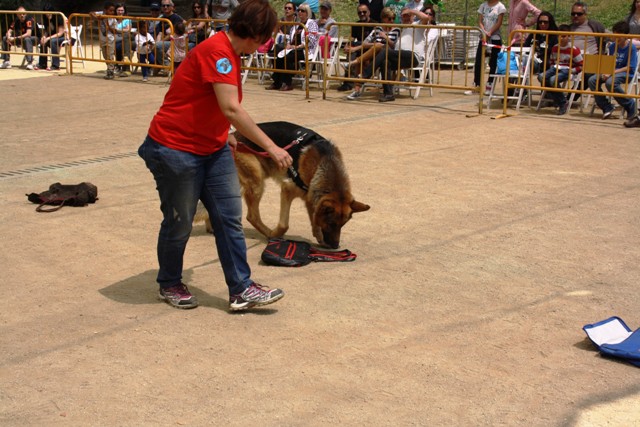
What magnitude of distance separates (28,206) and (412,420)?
4.86 metres

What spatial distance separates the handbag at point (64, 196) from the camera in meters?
7.30

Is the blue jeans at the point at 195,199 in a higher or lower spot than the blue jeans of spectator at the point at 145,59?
lower

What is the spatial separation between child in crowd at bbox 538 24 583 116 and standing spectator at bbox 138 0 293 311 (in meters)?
8.83

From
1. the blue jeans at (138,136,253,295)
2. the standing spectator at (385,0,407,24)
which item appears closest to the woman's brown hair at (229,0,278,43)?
the blue jeans at (138,136,253,295)

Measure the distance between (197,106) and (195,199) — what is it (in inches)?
21.9

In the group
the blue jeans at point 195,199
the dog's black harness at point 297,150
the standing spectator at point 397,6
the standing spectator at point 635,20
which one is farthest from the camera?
the standing spectator at point 397,6

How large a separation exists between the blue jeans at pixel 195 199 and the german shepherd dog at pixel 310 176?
1.11 meters

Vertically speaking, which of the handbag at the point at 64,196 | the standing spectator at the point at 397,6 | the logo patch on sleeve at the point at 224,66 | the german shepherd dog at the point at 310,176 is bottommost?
the handbag at the point at 64,196

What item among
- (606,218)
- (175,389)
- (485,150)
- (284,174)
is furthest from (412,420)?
(485,150)

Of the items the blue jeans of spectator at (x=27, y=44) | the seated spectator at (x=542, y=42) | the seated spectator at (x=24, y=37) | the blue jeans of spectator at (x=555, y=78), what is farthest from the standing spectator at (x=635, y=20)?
the blue jeans of spectator at (x=27, y=44)

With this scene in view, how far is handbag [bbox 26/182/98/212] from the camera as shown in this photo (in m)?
7.30

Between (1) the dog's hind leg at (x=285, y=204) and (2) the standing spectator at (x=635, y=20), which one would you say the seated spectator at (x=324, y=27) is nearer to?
(2) the standing spectator at (x=635, y=20)

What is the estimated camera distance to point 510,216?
23.6 ft

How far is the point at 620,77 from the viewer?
12.1m
